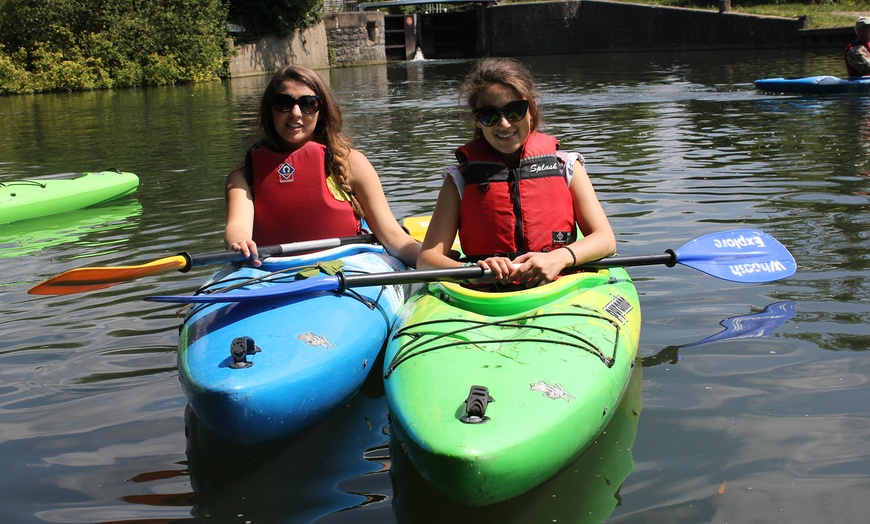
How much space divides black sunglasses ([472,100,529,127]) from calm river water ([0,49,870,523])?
0.37m

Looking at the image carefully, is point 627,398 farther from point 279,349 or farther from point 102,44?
point 102,44

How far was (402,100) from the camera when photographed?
17344 mm

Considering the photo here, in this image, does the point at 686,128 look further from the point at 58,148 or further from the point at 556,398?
the point at 556,398

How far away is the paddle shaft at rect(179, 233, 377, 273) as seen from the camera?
13.0 ft

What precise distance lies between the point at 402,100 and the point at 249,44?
1209 cm

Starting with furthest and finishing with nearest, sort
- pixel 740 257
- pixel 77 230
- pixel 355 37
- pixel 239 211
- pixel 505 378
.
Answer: pixel 355 37
pixel 77 230
pixel 740 257
pixel 239 211
pixel 505 378

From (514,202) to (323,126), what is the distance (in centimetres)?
118

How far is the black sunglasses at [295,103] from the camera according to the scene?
4215 mm

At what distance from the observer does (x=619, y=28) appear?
29281mm

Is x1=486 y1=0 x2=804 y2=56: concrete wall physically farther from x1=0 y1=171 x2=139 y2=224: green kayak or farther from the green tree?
x1=0 y1=171 x2=139 y2=224: green kayak

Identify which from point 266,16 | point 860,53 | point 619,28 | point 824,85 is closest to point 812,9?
point 619,28

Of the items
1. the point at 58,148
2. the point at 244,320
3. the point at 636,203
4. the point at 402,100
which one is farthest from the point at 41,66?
the point at 244,320

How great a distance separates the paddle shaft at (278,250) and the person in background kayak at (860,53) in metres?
11.0

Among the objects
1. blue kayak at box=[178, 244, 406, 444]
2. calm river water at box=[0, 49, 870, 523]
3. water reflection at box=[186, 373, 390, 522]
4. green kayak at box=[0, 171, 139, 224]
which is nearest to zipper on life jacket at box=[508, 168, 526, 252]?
calm river water at box=[0, 49, 870, 523]
